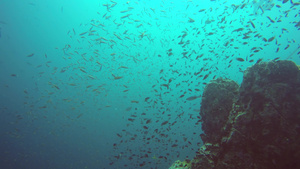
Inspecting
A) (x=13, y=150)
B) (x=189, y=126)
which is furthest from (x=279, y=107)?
(x=13, y=150)

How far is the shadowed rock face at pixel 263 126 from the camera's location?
430 cm

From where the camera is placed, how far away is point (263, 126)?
180 inches

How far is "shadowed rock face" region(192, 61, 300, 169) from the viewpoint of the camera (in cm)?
430

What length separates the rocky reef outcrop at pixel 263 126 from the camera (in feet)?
14.1

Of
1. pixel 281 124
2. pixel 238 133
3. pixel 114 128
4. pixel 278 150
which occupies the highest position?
pixel 281 124

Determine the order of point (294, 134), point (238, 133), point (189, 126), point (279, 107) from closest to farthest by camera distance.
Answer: point (294, 134) < point (279, 107) < point (238, 133) < point (189, 126)

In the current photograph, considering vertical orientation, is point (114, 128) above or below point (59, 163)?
above

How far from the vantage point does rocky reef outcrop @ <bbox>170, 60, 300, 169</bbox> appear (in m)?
4.30

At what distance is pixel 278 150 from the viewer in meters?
4.31

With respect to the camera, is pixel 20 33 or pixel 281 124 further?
pixel 20 33

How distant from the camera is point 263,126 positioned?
4.57m

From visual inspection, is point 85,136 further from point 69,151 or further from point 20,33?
point 20,33

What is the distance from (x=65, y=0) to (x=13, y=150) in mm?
47114

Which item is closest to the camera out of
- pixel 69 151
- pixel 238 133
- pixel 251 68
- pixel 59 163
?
pixel 238 133
